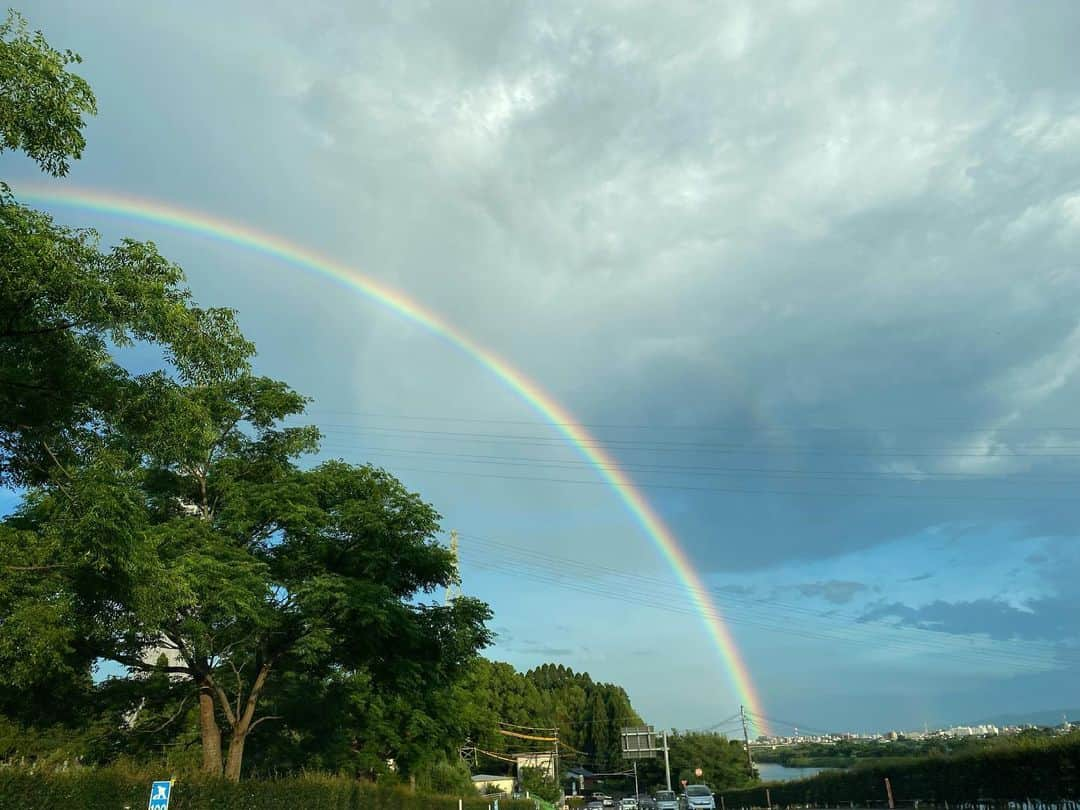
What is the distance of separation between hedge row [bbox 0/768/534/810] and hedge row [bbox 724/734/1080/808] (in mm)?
18908

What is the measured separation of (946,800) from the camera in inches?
1179

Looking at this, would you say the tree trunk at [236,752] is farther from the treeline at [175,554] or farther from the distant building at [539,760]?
the distant building at [539,760]

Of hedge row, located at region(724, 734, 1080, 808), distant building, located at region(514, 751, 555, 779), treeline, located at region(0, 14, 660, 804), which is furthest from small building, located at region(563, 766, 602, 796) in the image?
treeline, located at region(0, 14, 660, 804)

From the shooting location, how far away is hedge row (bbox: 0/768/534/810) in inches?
430

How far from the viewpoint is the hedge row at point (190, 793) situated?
10.9 meters

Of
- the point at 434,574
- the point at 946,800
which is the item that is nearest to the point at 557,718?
the point at 946,800

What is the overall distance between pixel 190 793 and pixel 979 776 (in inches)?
1012

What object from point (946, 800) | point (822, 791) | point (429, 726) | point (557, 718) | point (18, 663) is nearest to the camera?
point (18, 663)

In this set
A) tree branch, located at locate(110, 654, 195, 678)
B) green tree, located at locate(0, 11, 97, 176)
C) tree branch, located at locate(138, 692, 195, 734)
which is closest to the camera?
green tree, located at locate(0, 11, 97, 176)

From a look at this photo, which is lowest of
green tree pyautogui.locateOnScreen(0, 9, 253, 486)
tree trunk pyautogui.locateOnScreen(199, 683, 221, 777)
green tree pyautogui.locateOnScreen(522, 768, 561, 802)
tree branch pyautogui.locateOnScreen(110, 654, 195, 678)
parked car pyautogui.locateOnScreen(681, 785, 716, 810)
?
green tree pyautogui.locateOnScreen(522, 768, 561, 802)

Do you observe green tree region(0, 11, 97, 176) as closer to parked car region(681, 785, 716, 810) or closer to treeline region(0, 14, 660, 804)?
treeline region(0, 14, 660, 804)

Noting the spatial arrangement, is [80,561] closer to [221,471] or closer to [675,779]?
[221,471]

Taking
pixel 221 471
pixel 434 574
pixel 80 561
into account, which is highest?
pixel 221 471

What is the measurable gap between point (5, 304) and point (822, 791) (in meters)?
51.8
